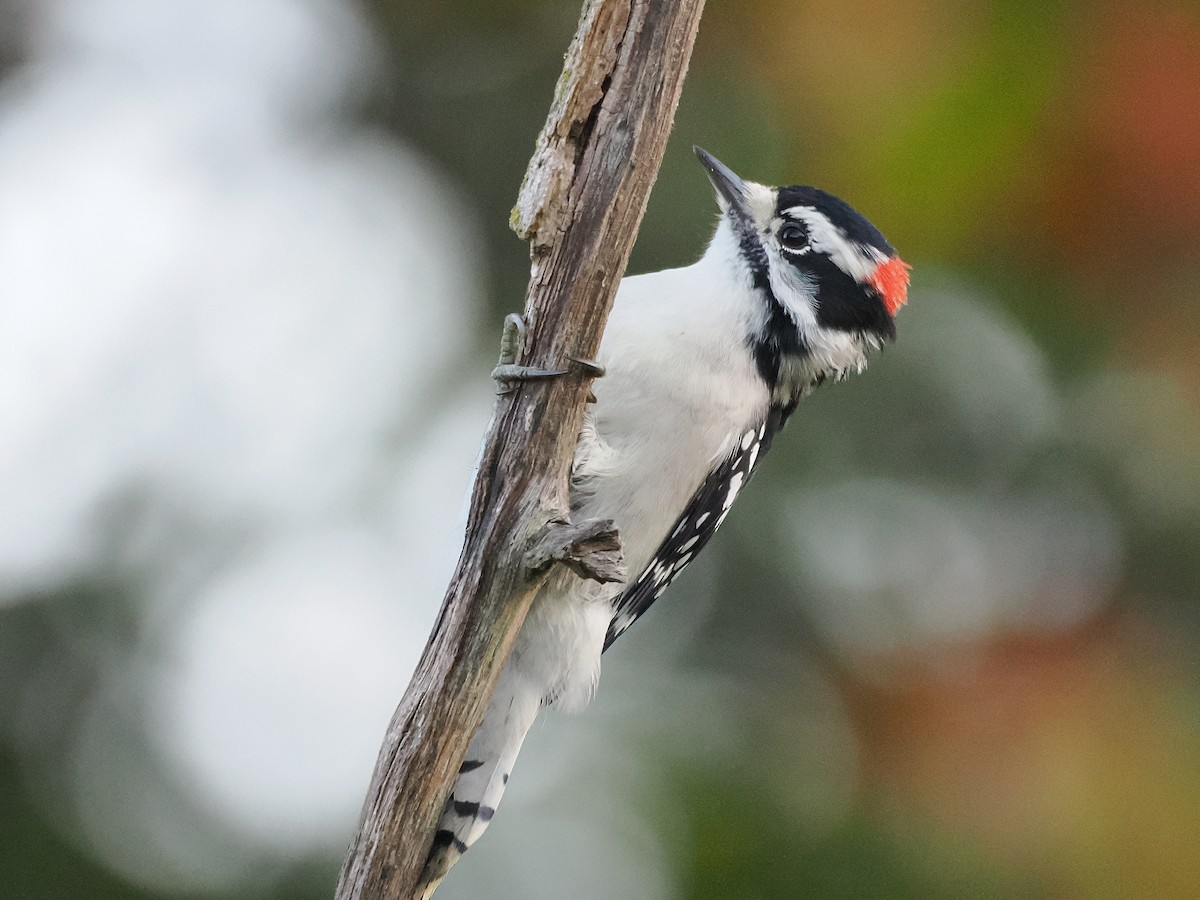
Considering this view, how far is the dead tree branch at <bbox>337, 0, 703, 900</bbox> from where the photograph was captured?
2609mm

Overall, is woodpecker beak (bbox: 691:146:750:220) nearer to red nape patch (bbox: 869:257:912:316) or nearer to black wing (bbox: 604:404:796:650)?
red nape patch (bbox: 869:257:912:316)

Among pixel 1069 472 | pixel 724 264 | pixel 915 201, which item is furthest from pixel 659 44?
pixel 1069 472

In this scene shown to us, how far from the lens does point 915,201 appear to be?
4035mm

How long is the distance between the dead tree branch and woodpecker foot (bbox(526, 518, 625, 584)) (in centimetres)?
9

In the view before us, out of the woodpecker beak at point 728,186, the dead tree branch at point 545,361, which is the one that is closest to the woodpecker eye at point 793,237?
the woodpecker beak at point 728,186

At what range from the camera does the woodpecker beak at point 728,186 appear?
387 cm

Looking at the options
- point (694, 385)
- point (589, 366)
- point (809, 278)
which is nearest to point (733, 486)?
point (694, 385)

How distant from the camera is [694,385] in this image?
11.6ft

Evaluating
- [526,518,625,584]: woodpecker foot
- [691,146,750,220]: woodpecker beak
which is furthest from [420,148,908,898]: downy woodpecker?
[526,518,625,584]: woodpecker foot

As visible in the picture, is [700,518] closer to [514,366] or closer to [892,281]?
[892,281]

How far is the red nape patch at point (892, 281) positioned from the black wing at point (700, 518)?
1.49 ft

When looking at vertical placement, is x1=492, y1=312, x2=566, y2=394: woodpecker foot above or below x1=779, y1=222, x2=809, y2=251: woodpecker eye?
below

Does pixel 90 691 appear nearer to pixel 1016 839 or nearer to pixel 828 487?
pixel 828 487

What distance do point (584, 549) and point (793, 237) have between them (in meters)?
1.70
